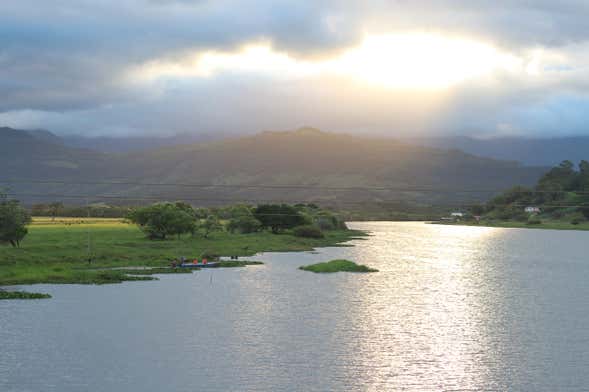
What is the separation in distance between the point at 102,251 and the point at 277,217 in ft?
250

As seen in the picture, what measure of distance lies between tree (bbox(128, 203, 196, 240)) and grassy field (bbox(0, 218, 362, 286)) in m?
2.31

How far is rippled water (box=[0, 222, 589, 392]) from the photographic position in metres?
48.2

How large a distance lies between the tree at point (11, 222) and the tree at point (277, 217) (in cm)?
8193

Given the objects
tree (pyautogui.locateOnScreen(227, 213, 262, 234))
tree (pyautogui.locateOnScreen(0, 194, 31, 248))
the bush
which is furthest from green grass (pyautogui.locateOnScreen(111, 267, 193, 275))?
the bush

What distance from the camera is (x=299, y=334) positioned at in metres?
62.6

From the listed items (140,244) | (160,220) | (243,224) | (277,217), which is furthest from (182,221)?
(277,217)

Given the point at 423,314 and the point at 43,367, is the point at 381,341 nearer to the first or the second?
the point at 423,314

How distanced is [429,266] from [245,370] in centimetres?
8240

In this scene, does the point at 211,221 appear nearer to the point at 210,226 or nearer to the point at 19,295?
the point at 210,226

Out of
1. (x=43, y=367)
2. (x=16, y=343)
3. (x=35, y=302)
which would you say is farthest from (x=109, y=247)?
(x=43, y=367)

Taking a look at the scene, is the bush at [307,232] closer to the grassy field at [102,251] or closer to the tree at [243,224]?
the grassy field at [102,251]

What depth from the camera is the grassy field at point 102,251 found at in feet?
313

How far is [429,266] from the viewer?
128m

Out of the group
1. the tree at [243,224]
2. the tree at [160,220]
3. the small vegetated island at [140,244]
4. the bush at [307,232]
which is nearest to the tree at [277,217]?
the small vegetated island at [140,244]
